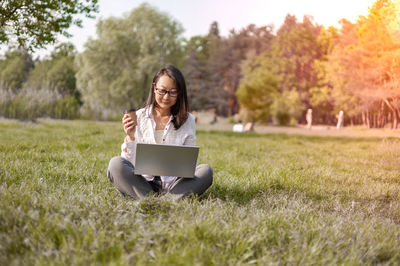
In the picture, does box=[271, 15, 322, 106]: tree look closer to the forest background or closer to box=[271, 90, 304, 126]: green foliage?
the forest background

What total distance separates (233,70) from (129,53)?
20.9 m

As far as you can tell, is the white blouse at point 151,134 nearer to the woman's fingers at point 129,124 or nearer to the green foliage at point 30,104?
the woman's fingers at point 129,124

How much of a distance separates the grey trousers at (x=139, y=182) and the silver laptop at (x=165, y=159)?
0.60ft

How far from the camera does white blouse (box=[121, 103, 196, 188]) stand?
322cm

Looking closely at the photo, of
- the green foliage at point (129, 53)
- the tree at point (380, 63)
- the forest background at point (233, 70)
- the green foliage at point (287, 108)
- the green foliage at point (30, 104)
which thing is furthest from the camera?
the green foliage at point (287, 108)

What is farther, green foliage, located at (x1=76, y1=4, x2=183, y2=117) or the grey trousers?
green foliage, located at (x1=76, y1=4, x2=183, y2=117)

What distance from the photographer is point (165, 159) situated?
2768 mm

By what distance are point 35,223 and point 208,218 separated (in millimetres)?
1055

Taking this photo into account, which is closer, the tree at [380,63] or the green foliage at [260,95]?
the tree at [380,63]

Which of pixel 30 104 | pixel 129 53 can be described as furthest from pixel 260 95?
pixel 30 104

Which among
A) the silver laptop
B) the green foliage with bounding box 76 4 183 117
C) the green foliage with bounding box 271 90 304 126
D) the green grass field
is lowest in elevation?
the green grass field

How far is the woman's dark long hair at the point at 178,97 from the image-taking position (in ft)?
10.4

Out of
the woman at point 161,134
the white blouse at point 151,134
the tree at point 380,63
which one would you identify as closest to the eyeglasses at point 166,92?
the woman at point 161,134

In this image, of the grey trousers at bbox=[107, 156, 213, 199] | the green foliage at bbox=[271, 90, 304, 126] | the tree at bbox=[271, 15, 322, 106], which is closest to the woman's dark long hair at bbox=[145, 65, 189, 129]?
the grey trousers at bbox=[107, 156, 213, 199]
